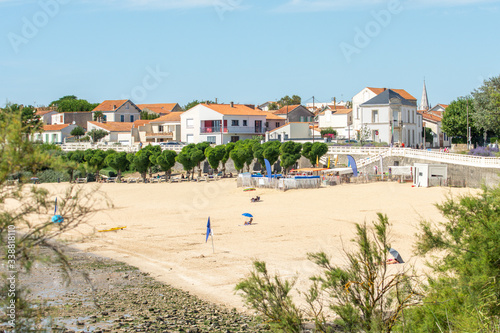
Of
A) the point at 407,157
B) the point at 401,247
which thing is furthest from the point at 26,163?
the point at 407,157

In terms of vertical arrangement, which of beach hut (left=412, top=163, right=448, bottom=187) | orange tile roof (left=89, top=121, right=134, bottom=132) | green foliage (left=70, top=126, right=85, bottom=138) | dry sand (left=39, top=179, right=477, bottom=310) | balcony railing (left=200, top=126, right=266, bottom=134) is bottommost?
dry sand (left=39, top=179, right=477, bottom=310)

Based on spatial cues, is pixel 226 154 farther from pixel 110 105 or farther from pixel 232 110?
pixel 110 105

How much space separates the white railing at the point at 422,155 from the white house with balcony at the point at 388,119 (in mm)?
10514

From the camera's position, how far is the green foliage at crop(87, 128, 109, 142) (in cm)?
6994

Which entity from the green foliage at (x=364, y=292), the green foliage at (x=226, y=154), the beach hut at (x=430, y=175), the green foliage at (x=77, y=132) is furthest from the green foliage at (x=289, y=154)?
the green foliage at (x=364, y=292)

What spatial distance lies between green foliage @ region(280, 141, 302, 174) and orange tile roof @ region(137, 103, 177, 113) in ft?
166

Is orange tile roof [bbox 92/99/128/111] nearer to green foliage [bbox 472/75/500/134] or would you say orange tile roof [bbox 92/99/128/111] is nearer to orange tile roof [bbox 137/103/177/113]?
orange tile roof [bbox 137/103/177/113]

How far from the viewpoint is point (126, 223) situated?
99.5 feet

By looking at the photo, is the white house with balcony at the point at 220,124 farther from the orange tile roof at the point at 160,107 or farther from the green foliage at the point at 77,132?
the orange tile roof at the point at 160,107

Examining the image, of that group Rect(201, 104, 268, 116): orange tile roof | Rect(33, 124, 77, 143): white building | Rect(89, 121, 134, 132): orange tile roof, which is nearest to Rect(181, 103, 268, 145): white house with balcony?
Rect(201, 104, 268, 116): orange tile roof

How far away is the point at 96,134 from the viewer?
7031 cm

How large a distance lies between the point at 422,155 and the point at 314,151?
9.11 m

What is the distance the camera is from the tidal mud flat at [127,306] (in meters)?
14.2

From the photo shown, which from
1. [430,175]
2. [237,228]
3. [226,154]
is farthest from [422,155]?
[237,228]
